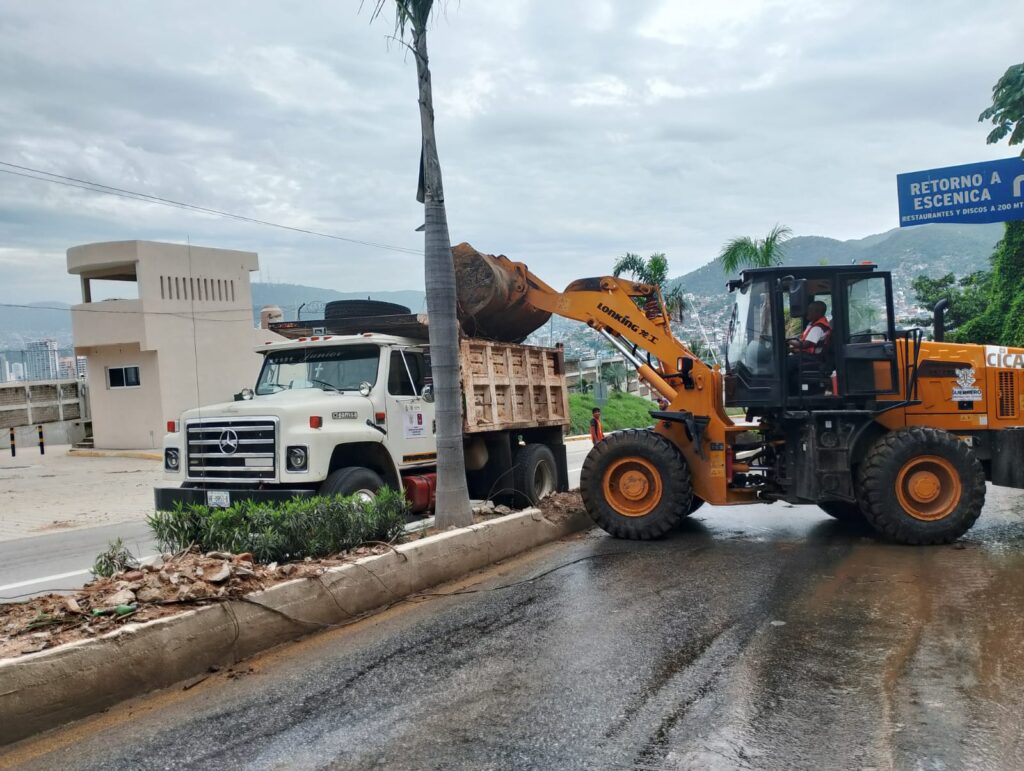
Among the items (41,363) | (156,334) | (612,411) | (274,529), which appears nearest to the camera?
(274,529)

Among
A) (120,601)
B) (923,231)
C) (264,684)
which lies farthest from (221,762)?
(923,231)

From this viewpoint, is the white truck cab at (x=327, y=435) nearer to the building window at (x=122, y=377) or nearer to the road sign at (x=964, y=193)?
the road sign at (x=964, y=193)

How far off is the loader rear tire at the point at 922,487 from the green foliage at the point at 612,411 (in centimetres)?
2483

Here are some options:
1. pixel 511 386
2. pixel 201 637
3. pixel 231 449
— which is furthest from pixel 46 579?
pixel 511 386

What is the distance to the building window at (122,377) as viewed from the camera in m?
24.8

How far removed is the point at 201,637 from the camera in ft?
16.9

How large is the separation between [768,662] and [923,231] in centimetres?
16696

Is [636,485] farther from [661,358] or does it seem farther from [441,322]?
Answer: [441,322]

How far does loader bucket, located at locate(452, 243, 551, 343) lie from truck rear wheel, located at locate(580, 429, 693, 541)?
7.11 feet

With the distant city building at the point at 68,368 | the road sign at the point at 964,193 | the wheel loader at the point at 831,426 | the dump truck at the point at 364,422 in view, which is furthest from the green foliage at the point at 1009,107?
the distant city building at the point at 68,368

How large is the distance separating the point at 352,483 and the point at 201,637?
3.72 meters

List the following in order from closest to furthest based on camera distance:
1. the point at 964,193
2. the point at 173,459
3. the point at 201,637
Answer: the point at 201,637
the point at 173,459
the point at 964,193

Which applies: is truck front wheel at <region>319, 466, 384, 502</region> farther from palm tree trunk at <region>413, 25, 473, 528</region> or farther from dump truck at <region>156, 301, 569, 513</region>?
palm tree trunk at <region>413, 25, 473, 528</region>

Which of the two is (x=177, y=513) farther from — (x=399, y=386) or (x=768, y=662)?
(x=768, y=662)
